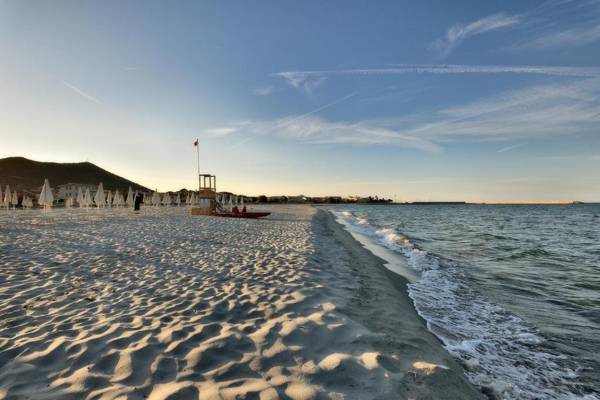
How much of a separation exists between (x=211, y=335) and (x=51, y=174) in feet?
651

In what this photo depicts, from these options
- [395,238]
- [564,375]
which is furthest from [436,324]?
[395,238]

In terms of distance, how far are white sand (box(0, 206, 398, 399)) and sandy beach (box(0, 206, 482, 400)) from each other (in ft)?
0.06

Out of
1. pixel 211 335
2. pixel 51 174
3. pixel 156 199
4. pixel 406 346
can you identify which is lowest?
pixel 406 346

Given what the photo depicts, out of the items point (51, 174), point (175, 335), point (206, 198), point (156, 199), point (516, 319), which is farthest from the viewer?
point (51, 174)

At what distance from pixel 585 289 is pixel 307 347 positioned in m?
11.1

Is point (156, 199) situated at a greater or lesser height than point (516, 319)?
greater

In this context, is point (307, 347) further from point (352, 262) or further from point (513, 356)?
point (352, 262)

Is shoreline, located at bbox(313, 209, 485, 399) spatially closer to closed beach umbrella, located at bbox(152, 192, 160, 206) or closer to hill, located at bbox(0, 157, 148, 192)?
closed beach umbrella, located at bbox(152, 192, 160, 206)

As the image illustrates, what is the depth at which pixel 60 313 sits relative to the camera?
5293mm

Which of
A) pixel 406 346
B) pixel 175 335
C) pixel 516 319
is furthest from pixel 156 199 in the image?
pixel 406 346

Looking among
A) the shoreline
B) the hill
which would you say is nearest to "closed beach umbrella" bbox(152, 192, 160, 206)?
the shoreline

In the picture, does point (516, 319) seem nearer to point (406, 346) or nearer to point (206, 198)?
point (406, 346)

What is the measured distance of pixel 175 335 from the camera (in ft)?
14.6

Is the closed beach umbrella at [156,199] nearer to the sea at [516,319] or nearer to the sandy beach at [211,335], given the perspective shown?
the sandy beach at [211,335]
